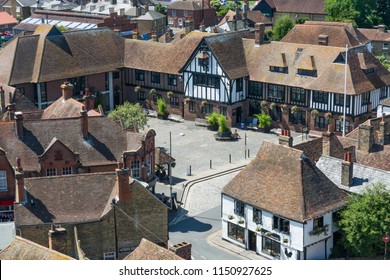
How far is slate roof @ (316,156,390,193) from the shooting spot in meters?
49.6

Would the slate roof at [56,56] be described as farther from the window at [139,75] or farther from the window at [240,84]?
the window at [240,84]

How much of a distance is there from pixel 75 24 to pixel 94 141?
223 feet

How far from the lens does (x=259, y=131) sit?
79750 mm

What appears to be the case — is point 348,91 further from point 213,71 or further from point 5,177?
point 5,177

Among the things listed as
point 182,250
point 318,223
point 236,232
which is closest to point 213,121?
point 236,232

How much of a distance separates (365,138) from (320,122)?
22978 millimetres

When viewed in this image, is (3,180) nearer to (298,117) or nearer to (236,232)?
(236,232)

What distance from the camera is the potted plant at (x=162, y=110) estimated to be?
85.2 meters

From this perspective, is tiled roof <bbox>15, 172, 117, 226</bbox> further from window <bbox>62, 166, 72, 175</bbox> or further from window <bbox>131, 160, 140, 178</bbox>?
window <bbox>131, 160, 140, 178</bbox>

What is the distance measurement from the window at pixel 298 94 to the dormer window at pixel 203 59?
9914 millimetres

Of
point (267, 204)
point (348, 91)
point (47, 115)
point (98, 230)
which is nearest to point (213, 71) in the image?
point (348, 91)

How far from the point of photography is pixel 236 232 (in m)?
51.9

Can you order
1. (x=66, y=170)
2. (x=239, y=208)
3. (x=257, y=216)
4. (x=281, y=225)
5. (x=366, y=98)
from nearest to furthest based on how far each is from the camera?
(x=281, y=225)
(x=257, y=216)
(x=239, y=208)
(x=66, y=170)
(x=366, y=98)

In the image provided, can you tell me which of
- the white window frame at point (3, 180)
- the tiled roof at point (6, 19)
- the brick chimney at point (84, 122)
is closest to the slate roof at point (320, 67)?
the brick chimney at point (84, 122)
